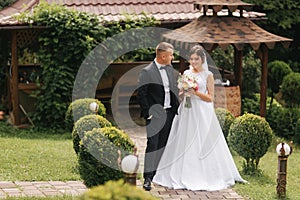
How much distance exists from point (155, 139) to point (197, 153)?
0.71 meters

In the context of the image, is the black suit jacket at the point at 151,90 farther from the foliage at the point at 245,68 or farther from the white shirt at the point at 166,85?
the foliage at the point at 245,68

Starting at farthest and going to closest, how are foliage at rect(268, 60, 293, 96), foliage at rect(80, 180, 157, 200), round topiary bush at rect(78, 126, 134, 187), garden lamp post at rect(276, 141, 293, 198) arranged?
foliage at rect(268, 60, 293, 96) → garden lamp post at rect(276, 141, 293, 198) → round topiary bush at rect(78, 126, 134, 187) → foliage at rect(80, 180, 157, 200)

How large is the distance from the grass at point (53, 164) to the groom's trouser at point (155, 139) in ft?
3.56

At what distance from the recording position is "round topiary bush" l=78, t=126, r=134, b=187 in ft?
27.0

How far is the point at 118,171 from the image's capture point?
325 inches

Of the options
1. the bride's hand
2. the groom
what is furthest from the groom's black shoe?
the bride's hand

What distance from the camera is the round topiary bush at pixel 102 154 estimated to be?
8.22 m

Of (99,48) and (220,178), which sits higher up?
(99,48)

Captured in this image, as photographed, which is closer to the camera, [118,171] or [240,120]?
[118,171]

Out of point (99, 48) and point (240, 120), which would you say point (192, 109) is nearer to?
point (240, 120)

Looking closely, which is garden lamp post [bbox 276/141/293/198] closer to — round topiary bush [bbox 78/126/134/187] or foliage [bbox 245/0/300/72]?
round topiary bush [bbox 78/126/134/187]

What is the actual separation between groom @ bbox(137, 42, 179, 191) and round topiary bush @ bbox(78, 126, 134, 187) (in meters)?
1.11

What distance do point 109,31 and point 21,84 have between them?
7.49ft

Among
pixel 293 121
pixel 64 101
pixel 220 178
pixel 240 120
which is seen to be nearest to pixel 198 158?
pixel 220 178
